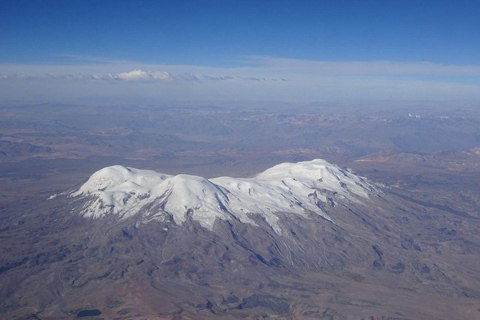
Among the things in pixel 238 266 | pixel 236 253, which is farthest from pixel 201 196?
pixel 238 266

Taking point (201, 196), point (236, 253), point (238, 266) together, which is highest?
point (201, 196)

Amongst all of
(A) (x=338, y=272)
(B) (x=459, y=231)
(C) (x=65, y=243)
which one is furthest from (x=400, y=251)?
(C) (x=65, y=243)

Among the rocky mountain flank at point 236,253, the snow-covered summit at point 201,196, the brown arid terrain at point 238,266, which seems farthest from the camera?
the snow-covered summit at point 201,196

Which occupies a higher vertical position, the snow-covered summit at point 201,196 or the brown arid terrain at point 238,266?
the snow-covered summit at point 201,196

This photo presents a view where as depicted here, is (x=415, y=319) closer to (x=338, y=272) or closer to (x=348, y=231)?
(x=338, y=272)

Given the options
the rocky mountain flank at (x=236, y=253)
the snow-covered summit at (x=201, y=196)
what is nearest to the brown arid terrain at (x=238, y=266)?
the rocky mountain flank at (x=236, y=253)

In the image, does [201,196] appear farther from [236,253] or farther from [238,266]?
[238,266]

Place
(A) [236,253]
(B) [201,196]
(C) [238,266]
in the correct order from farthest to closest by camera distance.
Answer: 1. (B) [201,196]
2. (A) [236,253]
3. (C) [238,266]

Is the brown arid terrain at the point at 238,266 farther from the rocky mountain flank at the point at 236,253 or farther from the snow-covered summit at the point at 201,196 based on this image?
the snow-covered summit at the point at 201,196

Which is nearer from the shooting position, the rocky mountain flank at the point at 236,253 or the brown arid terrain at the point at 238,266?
the brown arid terrain at the point at 238,266

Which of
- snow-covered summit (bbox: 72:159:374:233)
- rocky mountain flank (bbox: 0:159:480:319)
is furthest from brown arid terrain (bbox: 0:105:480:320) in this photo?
snow-covered summit (bbox: 72:159:374:233)
